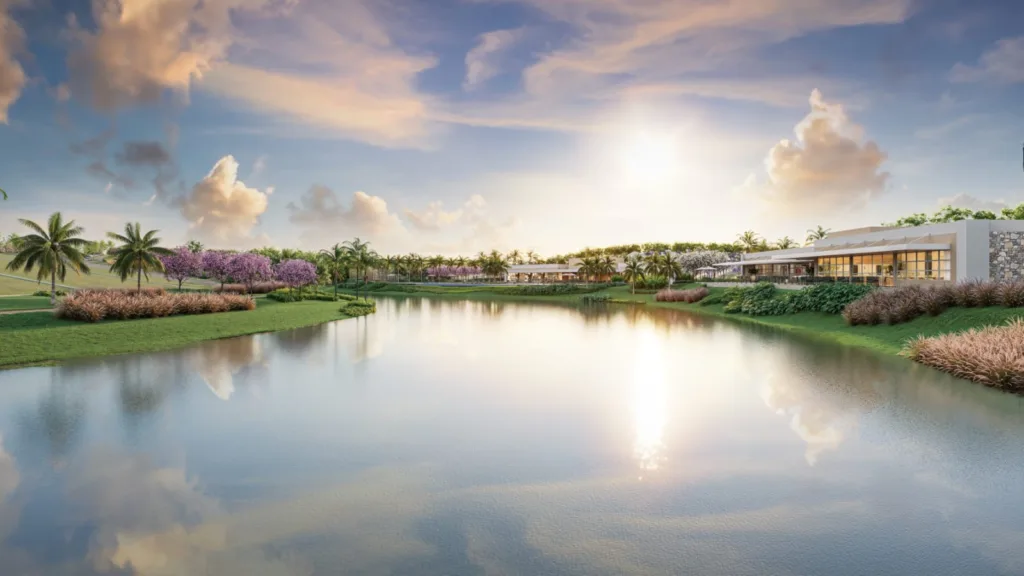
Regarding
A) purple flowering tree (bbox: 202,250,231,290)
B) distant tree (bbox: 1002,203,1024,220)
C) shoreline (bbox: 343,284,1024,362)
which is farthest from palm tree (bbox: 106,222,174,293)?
distant tree (bbox: 1002,203,1024,220)

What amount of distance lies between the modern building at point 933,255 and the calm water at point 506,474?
79.1ft

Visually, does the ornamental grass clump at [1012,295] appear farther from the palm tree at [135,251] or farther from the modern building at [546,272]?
the modern building at [546,272]

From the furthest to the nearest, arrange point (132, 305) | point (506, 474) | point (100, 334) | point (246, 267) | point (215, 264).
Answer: point (246, 267), point (215, 264), point (132, 305), point (100, 334), point (506, 474)

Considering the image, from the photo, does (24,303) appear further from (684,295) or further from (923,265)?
(923,265)

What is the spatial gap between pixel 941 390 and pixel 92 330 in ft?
101

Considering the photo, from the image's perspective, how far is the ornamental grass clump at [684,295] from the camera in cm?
5118

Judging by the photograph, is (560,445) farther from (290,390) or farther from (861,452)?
(290,390)

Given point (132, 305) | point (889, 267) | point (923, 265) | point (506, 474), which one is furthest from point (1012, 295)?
point (132, 305)

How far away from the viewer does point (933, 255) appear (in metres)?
35.2

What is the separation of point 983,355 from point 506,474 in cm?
1546

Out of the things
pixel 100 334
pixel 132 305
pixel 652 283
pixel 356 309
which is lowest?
pixel 356 309

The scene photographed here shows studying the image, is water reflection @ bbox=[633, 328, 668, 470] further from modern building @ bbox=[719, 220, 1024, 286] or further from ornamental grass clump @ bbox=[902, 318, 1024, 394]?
modern building @ bbox=[719, 220, 1024, 286]

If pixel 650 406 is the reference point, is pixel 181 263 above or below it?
above

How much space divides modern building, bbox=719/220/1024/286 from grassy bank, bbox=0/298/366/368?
4244 centimetres
